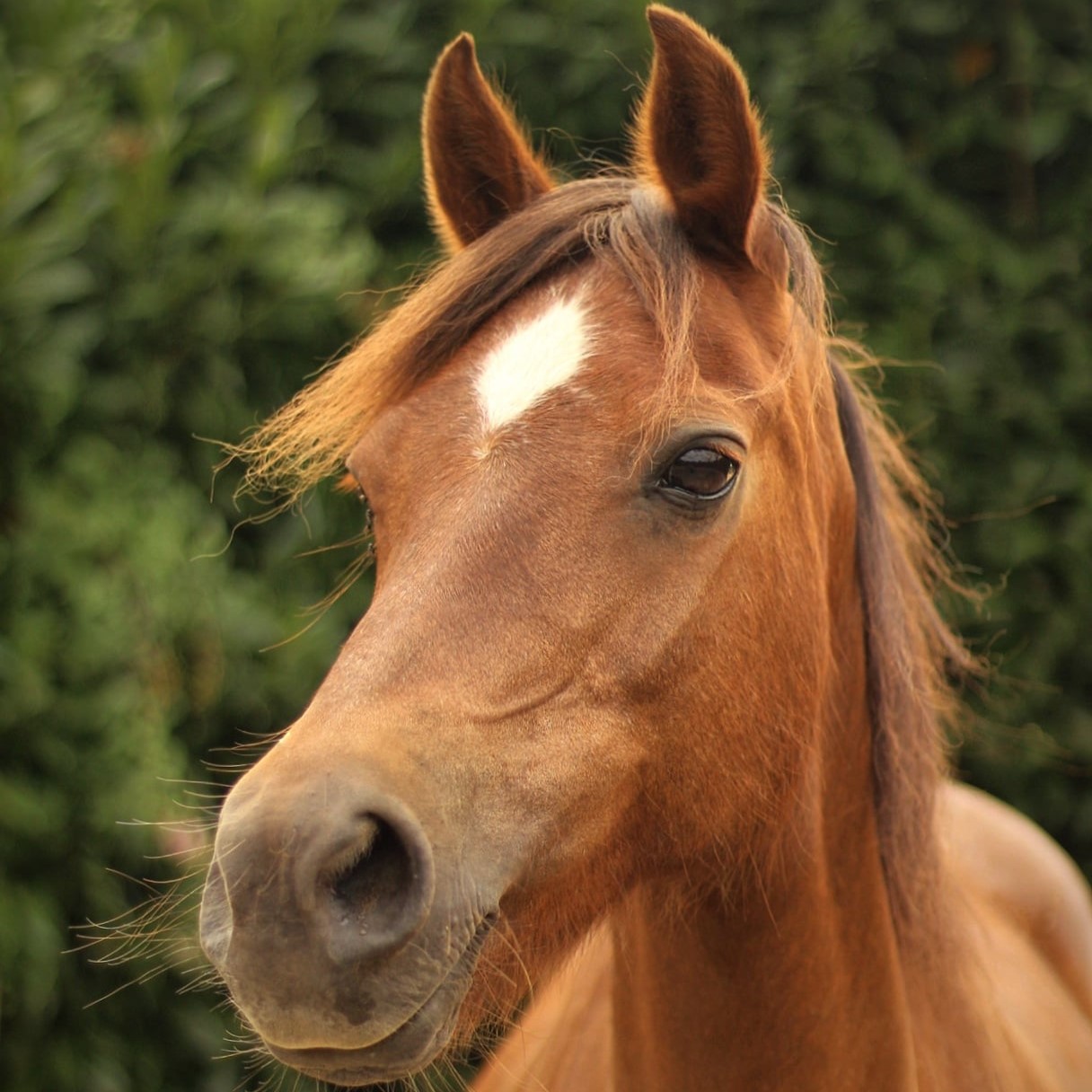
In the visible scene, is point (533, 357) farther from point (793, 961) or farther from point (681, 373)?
point (793, 961)

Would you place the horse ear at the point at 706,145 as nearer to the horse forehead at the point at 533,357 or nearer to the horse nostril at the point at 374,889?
the horse forehead at the point at 533,357

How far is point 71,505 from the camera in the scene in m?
2.60

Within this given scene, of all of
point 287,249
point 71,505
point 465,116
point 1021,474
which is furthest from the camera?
point 1021,474

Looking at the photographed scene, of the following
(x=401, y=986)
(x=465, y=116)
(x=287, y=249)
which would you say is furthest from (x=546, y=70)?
(x=401, y=986)

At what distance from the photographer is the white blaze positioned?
1.45 meters

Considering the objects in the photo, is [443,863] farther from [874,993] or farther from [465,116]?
[465,116]

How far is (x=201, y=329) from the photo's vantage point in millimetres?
2781

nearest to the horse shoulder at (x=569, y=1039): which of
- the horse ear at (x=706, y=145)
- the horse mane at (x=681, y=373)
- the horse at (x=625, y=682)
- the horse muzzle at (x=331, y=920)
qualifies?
the horse at (x=625, y=682)

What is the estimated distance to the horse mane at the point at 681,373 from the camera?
1622mm

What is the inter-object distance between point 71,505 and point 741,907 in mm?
1719

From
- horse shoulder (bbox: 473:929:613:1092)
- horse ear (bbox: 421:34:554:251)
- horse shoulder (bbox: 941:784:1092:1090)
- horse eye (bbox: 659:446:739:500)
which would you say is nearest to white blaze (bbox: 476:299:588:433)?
horse eye (bbox: 659:446:739:500)

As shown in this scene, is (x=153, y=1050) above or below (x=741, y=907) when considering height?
A: below

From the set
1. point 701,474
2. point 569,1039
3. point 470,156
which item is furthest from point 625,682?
point 569,1039

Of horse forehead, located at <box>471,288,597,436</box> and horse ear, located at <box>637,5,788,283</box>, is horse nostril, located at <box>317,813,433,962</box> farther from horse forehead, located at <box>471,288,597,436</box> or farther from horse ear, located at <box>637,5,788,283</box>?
horse ear, located at <box>637,5,788,283</box>
